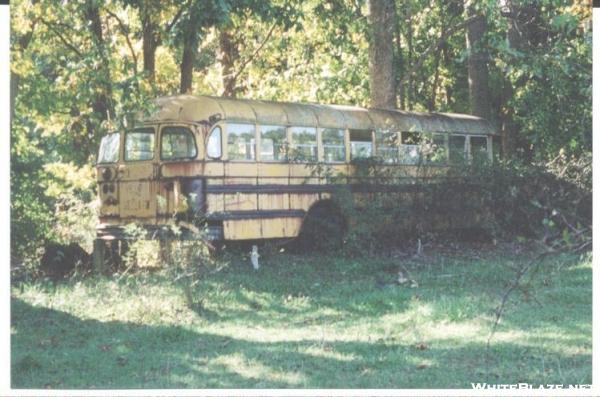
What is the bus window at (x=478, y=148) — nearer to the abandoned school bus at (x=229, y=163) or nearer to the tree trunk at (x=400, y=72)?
the abandoned school bus at (x=229, y=163)

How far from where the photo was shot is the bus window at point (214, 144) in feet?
41.9

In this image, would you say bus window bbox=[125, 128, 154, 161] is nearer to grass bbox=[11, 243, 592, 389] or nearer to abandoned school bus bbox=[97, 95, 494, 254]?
abandoned school bus bbox=[97, 95, 494, 254]

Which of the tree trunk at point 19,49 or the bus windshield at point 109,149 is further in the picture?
the bus windshield at point 109,149

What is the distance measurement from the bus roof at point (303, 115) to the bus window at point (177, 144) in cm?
20

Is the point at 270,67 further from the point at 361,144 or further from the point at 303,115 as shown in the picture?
the point at 303,115

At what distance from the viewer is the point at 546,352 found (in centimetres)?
729

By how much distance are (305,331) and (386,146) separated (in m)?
7.21

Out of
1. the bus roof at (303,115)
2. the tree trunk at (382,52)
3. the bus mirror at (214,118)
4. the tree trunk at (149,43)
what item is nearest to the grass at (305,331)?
the bus mirror at (214,118)

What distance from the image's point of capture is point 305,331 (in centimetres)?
855

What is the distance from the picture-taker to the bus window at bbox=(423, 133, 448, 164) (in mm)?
14711

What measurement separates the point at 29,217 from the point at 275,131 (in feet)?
13.3

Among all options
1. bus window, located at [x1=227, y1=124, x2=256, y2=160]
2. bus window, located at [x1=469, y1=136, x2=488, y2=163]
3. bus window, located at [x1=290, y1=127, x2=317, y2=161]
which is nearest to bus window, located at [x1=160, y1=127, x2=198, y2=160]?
bus window, located at [x1=227, y1=124, x2=256, y2=160]

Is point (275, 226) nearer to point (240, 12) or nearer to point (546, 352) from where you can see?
point (240, 12)

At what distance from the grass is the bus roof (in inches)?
99.5
